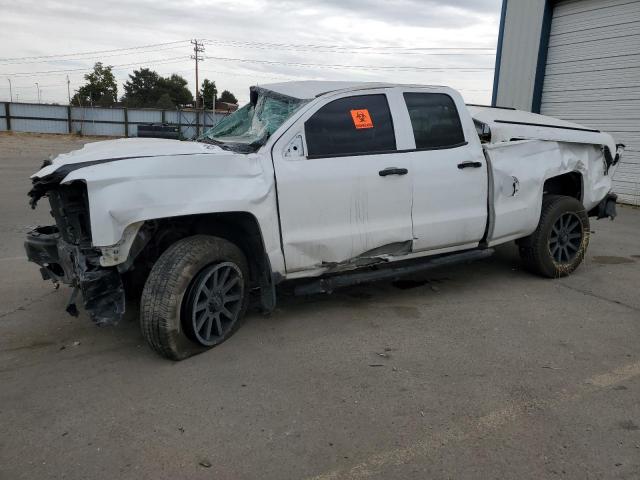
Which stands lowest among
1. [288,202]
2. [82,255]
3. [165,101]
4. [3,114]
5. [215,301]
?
[215,301]

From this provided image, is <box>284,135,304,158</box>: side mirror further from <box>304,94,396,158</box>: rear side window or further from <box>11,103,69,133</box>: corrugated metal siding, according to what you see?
<box>11,103,69,133</box>: corrugated metal siding

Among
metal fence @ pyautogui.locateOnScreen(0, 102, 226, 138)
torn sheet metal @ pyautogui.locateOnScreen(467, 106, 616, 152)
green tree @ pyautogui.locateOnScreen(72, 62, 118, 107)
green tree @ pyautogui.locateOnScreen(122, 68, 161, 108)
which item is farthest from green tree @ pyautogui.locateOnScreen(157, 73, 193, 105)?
torn sheet metal @ pyautogui.locateOnScreen(467, 106, 616, 152)

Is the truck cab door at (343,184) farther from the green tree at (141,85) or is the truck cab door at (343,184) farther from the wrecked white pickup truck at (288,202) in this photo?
the green tree at (141,85)

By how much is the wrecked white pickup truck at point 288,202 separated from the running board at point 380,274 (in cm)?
2

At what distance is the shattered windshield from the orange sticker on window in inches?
17.2

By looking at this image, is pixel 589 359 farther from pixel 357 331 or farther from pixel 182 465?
pixel 182 465

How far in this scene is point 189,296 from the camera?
3713 millimetres

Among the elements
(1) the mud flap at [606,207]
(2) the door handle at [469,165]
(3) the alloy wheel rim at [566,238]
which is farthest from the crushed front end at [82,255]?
(1) the mud flap at [606,207]

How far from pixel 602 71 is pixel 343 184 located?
34.0 feet

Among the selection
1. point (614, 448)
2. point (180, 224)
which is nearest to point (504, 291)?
point (614, 448)

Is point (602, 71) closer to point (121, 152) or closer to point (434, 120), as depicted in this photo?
point (434, 120)

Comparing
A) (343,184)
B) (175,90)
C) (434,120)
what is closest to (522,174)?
(434,120)

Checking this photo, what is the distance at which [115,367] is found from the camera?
371 cm

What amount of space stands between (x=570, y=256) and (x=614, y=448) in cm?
337
